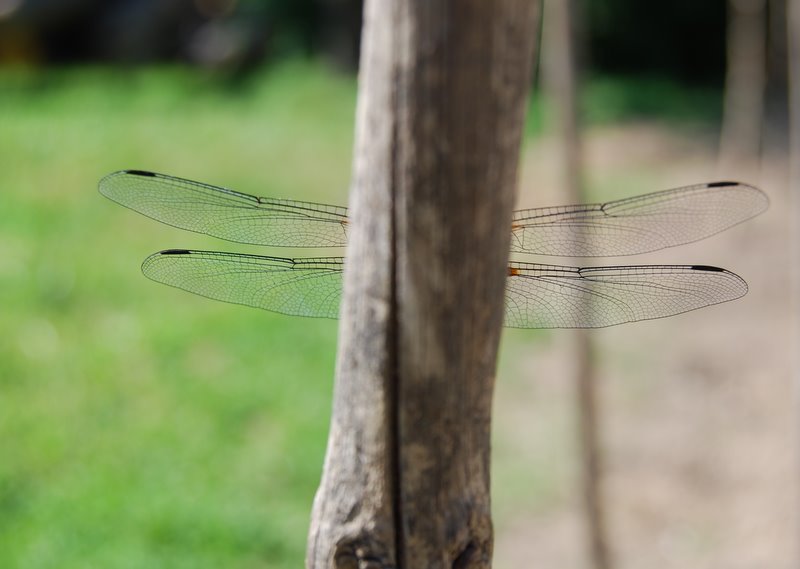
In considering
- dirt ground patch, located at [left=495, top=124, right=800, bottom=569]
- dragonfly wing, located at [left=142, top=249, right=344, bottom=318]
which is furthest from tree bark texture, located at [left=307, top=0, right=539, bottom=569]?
dirt ground patch, located at [left=495, top=124, right=800, bottom=569]

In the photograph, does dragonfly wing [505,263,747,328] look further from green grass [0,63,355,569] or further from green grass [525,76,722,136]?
green grass [525,76,722,136]

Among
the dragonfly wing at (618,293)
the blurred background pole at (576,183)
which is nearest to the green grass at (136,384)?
the blurred background pole at (576,183)

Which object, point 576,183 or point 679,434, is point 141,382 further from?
point 679,434

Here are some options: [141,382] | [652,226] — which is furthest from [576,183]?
[141,382]

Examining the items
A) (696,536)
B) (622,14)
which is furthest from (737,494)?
(622,14)

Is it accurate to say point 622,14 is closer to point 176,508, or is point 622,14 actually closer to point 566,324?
point 176,508

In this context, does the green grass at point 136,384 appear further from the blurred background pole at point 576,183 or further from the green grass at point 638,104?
the green grass at point 638,104
